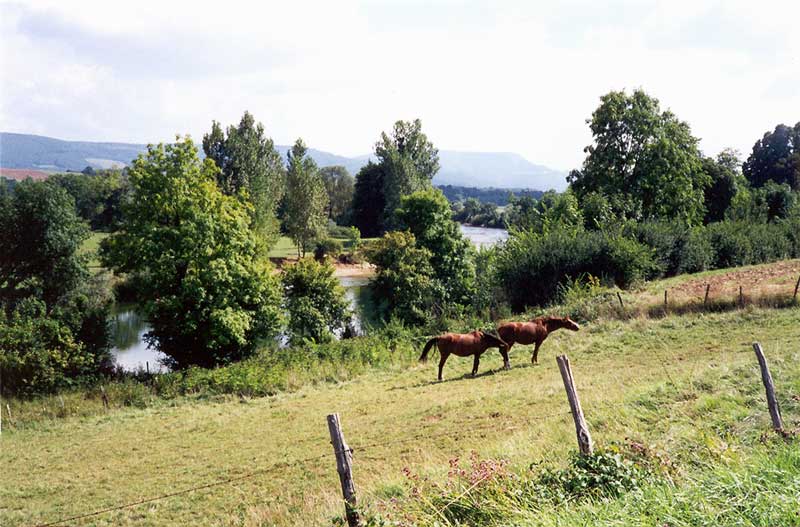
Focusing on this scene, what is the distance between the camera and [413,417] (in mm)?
13062

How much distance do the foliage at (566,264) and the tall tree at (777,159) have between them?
142 ft

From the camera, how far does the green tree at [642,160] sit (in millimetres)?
39875

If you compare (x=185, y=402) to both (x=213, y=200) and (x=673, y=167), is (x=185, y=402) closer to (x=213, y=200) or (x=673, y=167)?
(x=213, y=200)

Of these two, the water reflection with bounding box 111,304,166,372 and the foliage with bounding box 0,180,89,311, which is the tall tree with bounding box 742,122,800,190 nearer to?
the water reflection with bounding box 111,304,166,372

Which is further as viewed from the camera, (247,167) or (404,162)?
(404,162)

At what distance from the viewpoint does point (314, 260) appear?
3098cm

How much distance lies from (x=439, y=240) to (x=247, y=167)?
3189cm

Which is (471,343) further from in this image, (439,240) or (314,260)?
(439,240)

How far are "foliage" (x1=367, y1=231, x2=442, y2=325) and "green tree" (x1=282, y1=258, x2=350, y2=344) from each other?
12.7 feet

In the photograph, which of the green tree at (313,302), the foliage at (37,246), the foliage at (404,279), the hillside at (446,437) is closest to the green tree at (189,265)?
the green tree at (313,302)

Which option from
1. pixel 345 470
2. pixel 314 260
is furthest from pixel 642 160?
pixel 345 470

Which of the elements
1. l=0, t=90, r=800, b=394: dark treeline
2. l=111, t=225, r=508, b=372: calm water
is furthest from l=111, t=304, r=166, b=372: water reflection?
l=0, t=90, r=800, b=394: dark treeline

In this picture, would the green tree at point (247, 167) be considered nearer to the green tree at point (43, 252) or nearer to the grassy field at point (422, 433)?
the green tree at point (43, 252)

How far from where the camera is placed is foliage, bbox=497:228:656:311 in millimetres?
29453
